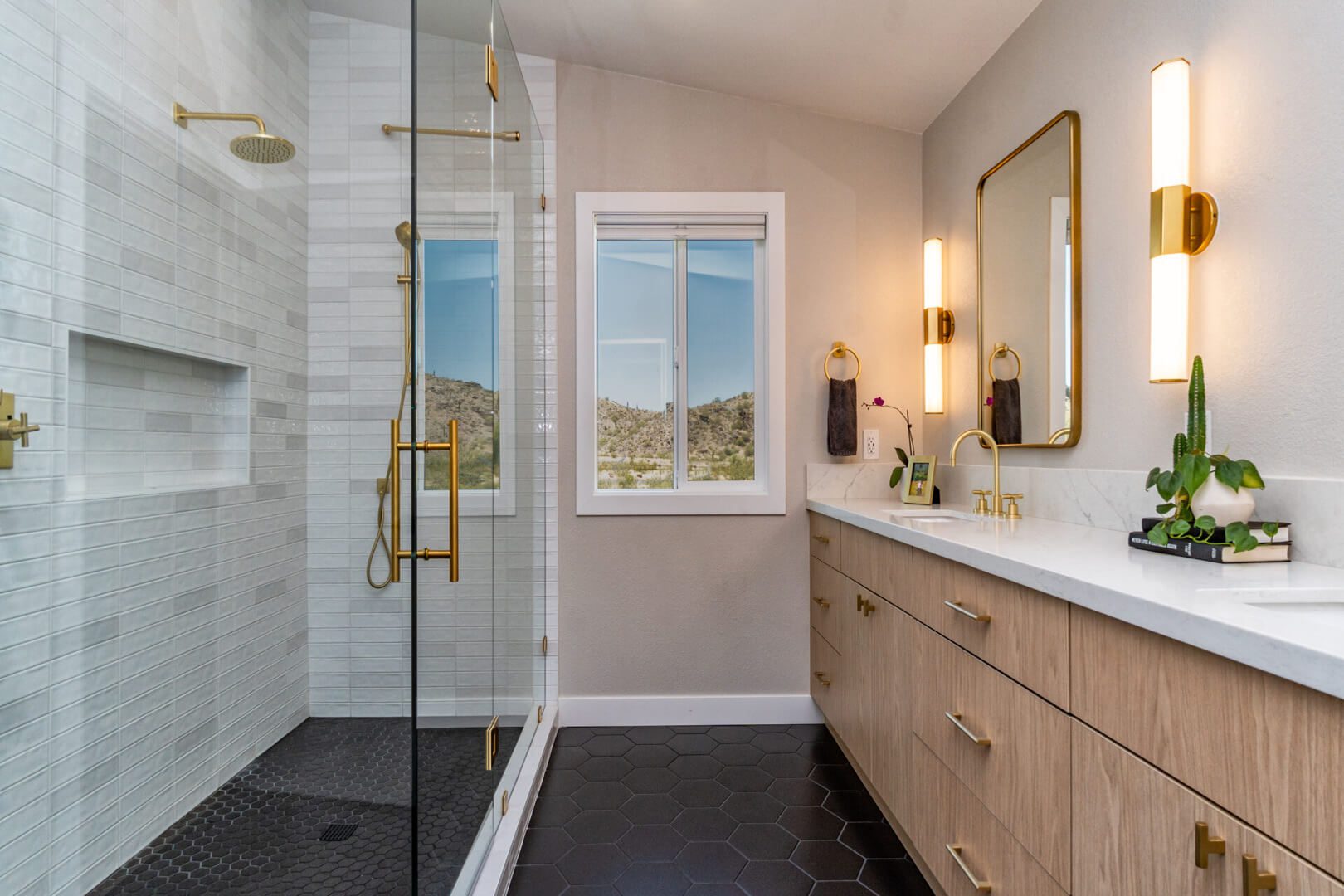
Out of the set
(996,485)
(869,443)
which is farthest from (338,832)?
(869,443)

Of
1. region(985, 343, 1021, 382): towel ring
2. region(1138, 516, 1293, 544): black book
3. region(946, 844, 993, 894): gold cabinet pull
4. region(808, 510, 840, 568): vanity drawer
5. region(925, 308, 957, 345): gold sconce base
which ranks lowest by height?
region(946, 844, 993, 894): gold cabinet pull

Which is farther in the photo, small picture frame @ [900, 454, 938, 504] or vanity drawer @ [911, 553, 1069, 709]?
small picture frame @ [900, 454, 938, 504]

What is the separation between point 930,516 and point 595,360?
4.60 ft

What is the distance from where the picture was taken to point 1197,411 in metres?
1.35

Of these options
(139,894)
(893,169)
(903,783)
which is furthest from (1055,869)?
(893,169)

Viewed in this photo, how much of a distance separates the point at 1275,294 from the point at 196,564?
2.01 metres

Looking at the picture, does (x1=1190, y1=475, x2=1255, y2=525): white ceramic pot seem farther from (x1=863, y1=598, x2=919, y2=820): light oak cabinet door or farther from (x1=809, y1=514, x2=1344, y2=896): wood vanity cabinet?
(x1=863, y1=598, x2=919, y2=820): light oak cabinet door

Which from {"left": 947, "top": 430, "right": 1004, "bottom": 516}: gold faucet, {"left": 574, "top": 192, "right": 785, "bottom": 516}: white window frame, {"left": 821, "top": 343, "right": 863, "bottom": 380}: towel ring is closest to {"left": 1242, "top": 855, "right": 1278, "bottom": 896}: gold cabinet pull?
{"left": 947, "top": 430, "right": 1004, "bottom": 516}: gold faucet

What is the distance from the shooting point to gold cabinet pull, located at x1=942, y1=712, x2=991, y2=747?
53.2 inches

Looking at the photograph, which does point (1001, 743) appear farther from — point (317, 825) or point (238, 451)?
point (238, 451)

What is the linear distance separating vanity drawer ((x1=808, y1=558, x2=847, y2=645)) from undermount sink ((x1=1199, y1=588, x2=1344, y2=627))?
4.56 ft

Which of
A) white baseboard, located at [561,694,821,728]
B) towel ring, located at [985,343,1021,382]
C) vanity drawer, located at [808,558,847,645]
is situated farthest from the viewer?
white baseboard, located at [561,694,821,728]

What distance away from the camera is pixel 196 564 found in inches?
48.4

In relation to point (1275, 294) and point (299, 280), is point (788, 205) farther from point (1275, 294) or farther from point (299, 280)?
point (299, 280)
